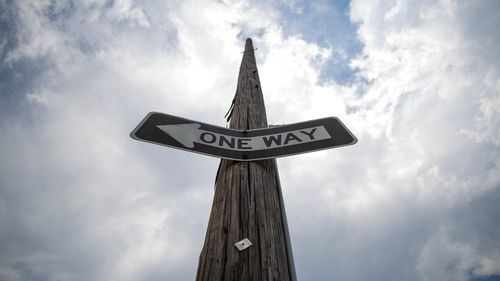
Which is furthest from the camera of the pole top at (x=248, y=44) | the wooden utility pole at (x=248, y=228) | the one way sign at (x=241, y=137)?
the pole top at (x=248, y=44)

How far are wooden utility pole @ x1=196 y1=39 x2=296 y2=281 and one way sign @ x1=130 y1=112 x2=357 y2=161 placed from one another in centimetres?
11

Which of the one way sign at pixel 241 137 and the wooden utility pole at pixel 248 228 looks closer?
the wooden utility pole at pixel 248 228

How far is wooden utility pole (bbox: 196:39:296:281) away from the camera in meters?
1.14

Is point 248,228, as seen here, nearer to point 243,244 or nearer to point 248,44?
point 243,244

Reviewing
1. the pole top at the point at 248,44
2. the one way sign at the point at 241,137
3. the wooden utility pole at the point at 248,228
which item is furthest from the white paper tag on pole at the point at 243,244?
the pole top at the point at 248,44

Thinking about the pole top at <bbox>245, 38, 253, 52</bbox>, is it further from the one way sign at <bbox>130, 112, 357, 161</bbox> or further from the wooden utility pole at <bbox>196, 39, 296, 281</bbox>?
the wooden utility pole at <bbox>196, 39, 296, 281</bbox>

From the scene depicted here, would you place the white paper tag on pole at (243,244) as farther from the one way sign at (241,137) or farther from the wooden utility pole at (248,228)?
the one way sign at (241,137)

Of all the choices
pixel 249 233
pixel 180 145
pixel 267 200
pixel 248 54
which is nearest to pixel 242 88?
pixel 248 54

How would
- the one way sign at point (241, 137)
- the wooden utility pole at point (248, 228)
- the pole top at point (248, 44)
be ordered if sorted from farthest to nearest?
the pole top at point (248, 44), the one way sign at point (241, 137), the wooden utility pole at point (248, 228)

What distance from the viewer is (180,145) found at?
1634 mm

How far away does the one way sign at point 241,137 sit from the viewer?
1.64 meters

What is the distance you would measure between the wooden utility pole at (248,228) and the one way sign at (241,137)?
0.36 feet

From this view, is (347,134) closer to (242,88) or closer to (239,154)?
(239,154)

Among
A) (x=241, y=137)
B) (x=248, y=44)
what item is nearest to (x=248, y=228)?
(x=241, y=137)
